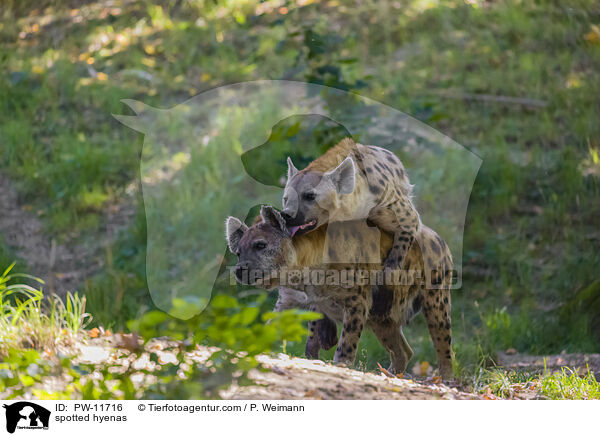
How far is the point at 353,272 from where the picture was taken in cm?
520

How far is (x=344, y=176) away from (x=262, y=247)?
0.73m

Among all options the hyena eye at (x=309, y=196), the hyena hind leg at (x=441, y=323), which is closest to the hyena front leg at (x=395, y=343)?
the hyena hind leg at (x=441, y=323)

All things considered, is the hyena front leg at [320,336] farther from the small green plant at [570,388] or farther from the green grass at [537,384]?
the small green plant at [570,388]

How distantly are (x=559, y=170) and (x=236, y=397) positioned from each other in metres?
6.83

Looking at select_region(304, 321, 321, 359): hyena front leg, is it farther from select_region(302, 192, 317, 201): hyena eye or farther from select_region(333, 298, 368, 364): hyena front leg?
select_region(302, 192, 317, 201): hyena eye

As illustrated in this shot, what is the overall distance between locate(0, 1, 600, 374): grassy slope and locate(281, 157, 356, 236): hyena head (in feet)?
8.85

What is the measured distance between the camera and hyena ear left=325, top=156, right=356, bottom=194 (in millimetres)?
4770

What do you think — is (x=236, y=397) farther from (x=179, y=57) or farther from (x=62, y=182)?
(x=179, y=57)

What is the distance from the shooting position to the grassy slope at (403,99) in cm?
848

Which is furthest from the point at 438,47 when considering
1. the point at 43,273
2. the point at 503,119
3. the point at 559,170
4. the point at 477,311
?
the point at 43,273

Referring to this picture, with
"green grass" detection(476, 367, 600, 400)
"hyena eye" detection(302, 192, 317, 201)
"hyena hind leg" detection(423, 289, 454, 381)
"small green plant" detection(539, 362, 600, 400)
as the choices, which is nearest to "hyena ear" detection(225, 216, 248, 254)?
"hyena eye" detection(302, 192, 317, 201)

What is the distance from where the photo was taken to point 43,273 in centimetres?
875
